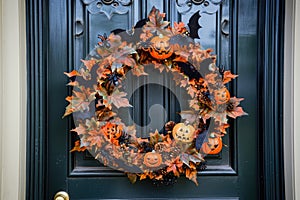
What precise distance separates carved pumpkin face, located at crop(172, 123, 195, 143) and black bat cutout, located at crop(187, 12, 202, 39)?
39 cm

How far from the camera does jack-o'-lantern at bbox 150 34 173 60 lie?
61.8 inches

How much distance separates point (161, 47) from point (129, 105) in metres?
0.28

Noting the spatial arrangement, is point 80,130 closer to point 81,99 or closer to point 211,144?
point 81,99

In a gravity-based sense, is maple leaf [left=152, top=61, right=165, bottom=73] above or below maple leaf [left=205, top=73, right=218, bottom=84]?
above

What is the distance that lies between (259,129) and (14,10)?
45.8 inches

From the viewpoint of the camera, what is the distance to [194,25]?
1.63 metres

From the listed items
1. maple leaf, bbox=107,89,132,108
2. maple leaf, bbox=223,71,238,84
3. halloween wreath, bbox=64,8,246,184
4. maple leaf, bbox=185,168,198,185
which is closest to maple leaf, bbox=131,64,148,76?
halloween wreath, bbox=64,8,246,184

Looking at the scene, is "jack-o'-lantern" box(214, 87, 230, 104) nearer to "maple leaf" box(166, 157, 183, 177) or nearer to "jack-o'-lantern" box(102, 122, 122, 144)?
"maple leaf" box(166, 157, 183, 177)

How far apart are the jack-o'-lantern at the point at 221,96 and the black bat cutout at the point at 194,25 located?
25 cm

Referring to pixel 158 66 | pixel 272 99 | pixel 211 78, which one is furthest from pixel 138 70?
pixel 272 99

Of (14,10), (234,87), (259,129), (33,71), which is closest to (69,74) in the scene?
(33,71)

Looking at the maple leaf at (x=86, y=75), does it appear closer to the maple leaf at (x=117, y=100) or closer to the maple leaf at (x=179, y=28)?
the maple leaf at (x=117, y=100)

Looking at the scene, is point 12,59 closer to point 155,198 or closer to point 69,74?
point 69,74

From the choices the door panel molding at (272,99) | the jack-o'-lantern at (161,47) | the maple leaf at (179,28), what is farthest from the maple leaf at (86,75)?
the door panel molding at (272,99)
